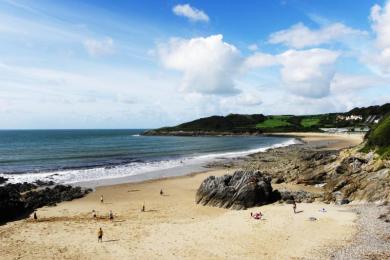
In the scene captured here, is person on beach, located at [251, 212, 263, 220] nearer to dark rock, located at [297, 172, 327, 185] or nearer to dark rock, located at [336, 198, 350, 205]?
dark rock, located at [336, 198, 350, 205]

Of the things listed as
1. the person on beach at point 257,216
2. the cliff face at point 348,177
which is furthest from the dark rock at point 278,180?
the person on beach at point 257,216

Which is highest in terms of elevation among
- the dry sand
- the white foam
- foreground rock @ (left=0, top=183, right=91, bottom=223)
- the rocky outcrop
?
the rocky outcrop

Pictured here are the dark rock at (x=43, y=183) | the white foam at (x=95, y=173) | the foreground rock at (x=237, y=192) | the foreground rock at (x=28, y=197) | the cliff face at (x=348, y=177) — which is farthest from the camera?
the white foam at (x=95, y=173)

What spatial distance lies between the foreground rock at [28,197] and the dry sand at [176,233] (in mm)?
1506

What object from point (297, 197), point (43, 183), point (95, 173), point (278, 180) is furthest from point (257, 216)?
point (95, 173)

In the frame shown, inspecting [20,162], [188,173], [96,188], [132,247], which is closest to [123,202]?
[96,188]

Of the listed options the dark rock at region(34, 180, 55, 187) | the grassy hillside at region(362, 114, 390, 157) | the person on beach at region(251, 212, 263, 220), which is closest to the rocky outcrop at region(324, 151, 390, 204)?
the grassy hillside at region(362, 114, 390, 157)

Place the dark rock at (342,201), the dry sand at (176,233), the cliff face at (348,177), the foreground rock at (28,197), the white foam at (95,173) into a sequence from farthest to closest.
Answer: the white foam at (95,173), the cliff face at (348,177), the dark rock at (342,201), the foreground rock at (28,197), the dry sand at (176,233)

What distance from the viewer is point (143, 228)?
29391 mm

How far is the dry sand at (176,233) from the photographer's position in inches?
942

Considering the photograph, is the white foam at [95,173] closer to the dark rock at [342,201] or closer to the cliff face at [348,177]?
the cliff face at [348,177]

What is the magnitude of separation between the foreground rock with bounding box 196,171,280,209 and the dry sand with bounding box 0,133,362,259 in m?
1.14

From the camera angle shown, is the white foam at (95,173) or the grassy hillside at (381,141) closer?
the grassy hillside at (381,141)

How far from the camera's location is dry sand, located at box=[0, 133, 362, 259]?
23.9m
